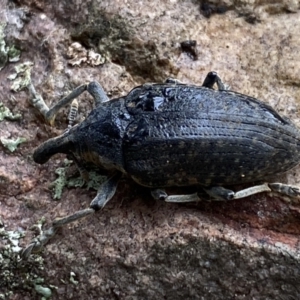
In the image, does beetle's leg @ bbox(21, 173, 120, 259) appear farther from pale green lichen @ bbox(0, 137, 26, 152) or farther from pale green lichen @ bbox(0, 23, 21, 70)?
pale green lichen @ bbox(0, 23, 21, 70)

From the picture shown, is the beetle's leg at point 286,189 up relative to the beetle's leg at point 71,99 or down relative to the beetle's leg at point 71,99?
down

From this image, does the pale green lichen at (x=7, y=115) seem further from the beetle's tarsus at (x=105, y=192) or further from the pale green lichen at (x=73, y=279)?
the pale green lichen at (x=73, y=279)

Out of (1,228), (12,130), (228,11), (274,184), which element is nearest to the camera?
(274,184)

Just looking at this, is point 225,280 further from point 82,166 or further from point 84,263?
point 82,166

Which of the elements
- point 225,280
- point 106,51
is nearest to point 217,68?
point 106,51

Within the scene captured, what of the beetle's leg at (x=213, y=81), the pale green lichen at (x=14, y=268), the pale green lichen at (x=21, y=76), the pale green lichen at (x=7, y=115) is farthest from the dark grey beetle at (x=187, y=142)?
the pale green lichen at (x=21, y=76)

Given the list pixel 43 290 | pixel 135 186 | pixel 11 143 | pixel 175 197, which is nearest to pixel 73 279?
pixel 43 290

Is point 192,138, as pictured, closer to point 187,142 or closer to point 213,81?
point 187,142
